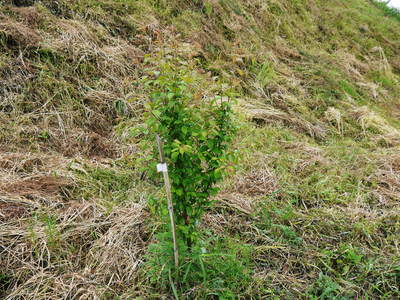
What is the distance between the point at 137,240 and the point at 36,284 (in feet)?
2.15

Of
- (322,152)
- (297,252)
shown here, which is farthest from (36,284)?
(322,152)

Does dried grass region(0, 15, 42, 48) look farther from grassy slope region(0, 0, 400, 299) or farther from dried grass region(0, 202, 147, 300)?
dried grass region(0, 202, 147, 300)

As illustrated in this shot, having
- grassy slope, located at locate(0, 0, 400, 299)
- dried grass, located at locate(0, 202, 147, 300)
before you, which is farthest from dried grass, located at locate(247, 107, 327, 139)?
dried grass, located at locate(0, 202, 147, 300)

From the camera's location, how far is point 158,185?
2.74 meters

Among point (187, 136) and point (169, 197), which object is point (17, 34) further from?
point (169, 197)

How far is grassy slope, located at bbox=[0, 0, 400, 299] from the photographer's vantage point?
207 centimetres

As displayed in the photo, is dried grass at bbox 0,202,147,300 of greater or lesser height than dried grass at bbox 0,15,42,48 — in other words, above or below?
below

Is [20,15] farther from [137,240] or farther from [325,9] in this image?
[325,9]

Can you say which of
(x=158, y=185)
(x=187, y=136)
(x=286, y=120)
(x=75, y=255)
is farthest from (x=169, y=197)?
(x=286, y=120)

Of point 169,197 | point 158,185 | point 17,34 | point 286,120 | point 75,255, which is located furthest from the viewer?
point 286,120

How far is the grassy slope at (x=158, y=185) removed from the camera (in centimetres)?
207

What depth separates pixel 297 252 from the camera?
233 cm

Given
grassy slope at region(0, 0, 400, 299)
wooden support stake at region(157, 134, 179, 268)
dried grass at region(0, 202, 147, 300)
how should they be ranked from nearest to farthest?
wooden support stake at region(157, 134, 179, 268), dried grass at region(0, 202, 147, 300), grassy slope at region(0, 0, 400, 299)

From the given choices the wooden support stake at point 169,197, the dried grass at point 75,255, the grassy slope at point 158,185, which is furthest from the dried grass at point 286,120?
the wooden support stake at point 169,197
